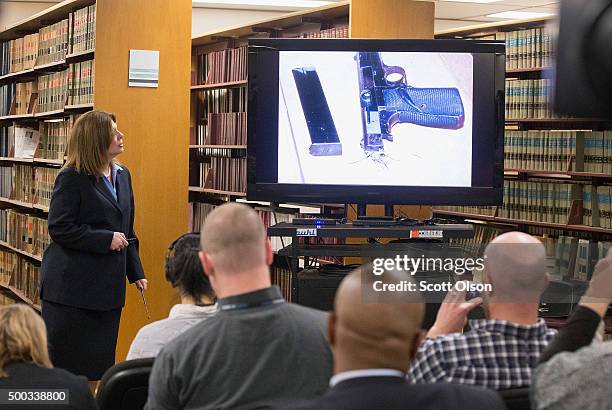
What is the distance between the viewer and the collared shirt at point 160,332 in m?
2.81

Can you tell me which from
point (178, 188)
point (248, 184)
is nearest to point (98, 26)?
point (178, 188)

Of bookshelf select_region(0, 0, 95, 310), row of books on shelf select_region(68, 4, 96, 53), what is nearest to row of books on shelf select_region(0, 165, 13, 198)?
bookshelf select_region(0, 0, 95, 310)

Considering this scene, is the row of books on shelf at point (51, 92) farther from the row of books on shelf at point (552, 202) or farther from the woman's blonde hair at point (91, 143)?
the row of books on shelf at point (552, 202)

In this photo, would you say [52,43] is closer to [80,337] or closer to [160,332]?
[80,337]

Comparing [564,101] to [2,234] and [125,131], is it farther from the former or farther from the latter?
[2,234]

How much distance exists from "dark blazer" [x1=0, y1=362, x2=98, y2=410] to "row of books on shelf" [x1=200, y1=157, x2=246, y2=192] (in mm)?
5142

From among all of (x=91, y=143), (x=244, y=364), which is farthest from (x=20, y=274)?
(x=244, y=364)

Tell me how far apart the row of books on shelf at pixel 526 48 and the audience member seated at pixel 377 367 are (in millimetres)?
5748

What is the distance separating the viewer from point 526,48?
7.32m

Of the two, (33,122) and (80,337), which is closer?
(80,337)

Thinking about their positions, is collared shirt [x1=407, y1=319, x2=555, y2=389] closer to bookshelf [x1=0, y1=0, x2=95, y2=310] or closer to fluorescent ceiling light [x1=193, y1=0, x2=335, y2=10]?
bookshelf [x1=0, y1=0, x2=95, y2=310]

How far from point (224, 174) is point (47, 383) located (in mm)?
5604

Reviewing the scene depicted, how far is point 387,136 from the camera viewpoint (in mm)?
4559

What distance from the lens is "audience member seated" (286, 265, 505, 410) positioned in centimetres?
160
